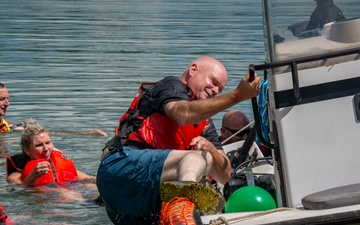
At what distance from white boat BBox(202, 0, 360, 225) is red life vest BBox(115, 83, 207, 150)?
0.92m

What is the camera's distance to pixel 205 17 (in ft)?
107

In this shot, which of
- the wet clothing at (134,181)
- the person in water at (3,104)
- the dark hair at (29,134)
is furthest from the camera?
the person in water at (3,104)

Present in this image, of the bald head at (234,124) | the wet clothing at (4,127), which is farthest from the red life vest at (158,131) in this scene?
the wet clothing at (4,127)

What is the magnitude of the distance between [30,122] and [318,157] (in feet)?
19.7

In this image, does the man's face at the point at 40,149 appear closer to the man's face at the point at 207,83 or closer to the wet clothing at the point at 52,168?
the wet clothing at the point at 52,168

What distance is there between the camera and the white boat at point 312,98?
5195 millimetres

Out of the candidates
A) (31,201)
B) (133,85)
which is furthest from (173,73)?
(31,201)

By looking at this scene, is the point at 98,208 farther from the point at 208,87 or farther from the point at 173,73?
the point at 173,73

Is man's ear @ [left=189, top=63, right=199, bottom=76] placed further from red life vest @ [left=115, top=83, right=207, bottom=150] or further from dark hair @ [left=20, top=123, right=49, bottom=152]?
dark hair @ [left=20, top=123, right=49, bottom=152]

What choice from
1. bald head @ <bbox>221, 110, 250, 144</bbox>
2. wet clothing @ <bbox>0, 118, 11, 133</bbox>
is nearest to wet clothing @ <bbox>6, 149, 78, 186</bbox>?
bald head @ <bbox>221, 110, 250, 144</bbox>

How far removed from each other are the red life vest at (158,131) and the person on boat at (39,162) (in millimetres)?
4087

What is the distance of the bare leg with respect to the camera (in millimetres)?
5531

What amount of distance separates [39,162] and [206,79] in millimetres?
4395

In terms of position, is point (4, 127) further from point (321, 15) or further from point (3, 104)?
point (321, 15)
